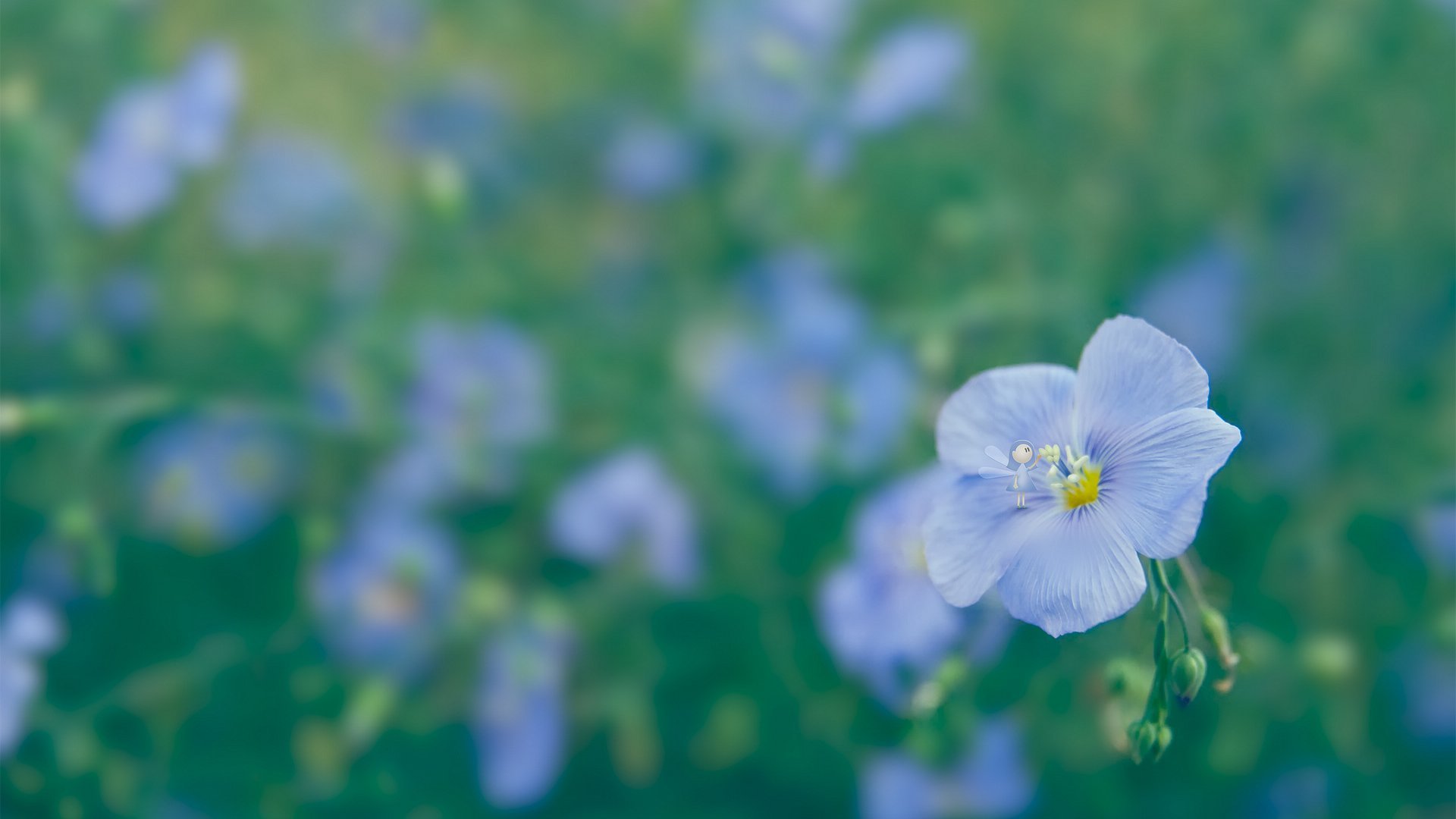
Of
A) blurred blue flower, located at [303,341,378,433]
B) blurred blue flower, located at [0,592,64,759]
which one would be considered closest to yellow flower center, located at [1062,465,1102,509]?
blurred blue flower, located at [303,341,378,433]

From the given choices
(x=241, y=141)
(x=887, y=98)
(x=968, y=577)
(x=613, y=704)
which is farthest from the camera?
(x=241, y=141)

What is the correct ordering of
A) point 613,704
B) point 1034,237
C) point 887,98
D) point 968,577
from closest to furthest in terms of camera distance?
point 968,577 < point 613,704 < point 1034,237 < point 887,98

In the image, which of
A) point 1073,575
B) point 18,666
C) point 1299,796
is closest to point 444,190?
point 18,666

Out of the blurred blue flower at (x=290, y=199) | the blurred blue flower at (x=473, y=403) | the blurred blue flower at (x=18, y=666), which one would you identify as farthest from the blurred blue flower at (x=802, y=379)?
the blurred blue flower at (x=18, y=666)

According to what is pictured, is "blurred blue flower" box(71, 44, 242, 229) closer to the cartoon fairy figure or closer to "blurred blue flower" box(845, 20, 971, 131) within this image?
"blurred blue flower" box(845, 20, 971, 131)

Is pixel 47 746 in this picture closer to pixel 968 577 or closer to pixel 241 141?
pixel 241 141

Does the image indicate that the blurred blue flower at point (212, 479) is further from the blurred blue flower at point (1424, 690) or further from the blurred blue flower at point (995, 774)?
the blurred blue flower at point (1424, 690)

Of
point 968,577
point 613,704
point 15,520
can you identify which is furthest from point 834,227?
point 15,520

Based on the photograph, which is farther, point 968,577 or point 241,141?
point 241,141
